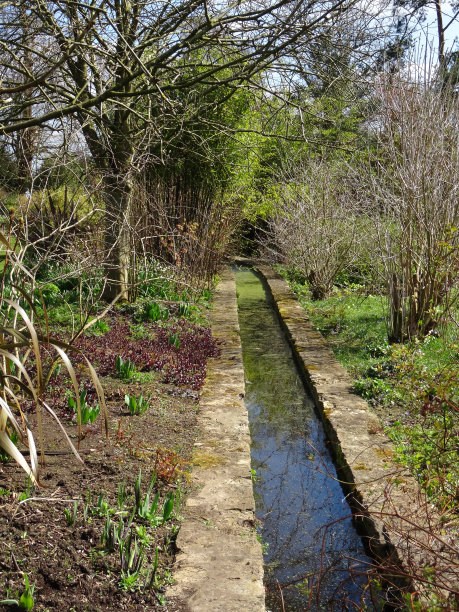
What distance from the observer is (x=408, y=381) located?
15.9 feet

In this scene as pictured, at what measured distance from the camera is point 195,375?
594 centimetres

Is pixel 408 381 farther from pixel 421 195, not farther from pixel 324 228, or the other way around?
pixel 324 228

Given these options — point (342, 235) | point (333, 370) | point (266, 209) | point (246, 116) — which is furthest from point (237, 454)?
point (266, 209)

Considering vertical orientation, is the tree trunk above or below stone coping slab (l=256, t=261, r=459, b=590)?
above

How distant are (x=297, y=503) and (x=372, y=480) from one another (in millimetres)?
636

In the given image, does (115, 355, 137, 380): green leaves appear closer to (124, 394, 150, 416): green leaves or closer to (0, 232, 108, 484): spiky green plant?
(124, 394, 150, 416): green leaves

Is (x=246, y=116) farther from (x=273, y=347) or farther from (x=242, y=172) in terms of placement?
(x=273, y=347)

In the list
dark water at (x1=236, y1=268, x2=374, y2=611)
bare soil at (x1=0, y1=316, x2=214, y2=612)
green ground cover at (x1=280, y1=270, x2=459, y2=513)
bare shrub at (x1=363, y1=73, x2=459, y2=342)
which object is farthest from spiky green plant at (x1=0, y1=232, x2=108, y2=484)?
bare shrub at (x1=363, y1=73, x2=459, y2=342)

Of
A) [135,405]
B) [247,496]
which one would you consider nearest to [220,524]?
[247,496]

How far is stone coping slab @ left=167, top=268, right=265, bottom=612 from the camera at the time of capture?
262 centimetres

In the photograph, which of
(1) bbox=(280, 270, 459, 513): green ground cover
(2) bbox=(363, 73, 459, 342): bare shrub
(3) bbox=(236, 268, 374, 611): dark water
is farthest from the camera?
(2) bbox=(363, 73, 459, 342): bare shrub

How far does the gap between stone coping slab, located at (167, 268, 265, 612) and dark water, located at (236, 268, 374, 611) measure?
9.4 inches

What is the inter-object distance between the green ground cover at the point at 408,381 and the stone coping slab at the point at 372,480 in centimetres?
12

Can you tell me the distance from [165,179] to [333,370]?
658 cm
